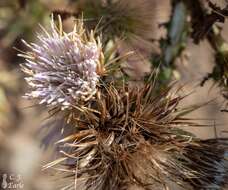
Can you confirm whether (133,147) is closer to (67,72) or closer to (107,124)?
(107,124)

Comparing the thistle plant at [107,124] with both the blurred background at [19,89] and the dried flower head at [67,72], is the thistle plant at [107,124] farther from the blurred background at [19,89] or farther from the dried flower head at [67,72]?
the blurred background at [19,89]

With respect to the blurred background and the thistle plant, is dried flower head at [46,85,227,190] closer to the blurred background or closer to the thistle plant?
the thistle plant

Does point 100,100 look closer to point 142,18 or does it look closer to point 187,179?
point 187,179

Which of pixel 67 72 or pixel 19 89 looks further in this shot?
pixel 19 89

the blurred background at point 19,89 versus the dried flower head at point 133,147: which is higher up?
the blurred background at point 19,89

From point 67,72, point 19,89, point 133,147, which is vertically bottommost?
point 133,147

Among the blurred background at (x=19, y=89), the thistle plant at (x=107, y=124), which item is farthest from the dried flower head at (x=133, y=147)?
the blurred background at (x=19, y=89)

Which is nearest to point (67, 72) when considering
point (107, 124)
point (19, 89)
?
point (107, 124)
